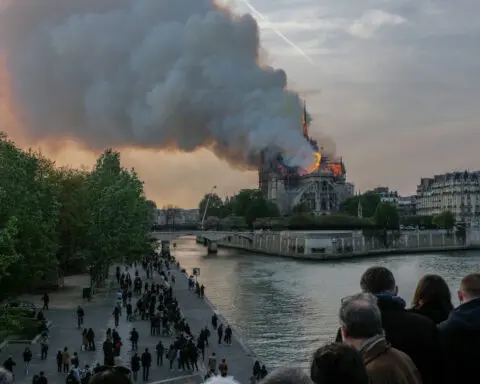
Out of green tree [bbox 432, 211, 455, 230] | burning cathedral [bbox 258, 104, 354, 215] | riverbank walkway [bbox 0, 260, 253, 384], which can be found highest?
burning cathedral [bbox 258, 104, 354, 215]

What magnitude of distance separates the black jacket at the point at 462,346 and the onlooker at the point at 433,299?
0.57 meters

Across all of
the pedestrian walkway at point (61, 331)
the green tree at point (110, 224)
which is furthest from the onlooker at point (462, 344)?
the green tree at point (110, 224)

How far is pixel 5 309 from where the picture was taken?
2042cm

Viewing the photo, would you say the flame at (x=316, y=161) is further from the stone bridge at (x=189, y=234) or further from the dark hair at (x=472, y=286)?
the dark hair at (x=472, y=286)

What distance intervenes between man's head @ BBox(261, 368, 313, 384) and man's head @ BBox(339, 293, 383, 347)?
926mm

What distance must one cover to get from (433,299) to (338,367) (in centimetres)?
226

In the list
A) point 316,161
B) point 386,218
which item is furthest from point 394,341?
point 316,161

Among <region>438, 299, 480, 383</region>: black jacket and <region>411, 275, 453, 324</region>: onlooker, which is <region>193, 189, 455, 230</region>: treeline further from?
<region>438, 299, 480, 383</region>: black jacket

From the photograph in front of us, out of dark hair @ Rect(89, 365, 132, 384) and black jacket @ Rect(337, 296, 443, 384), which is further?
black jacket @ Rect(337, 296, 443, 384)

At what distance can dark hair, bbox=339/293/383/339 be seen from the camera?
3.78 m

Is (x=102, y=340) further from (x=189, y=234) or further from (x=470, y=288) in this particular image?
(x=189, y=234)

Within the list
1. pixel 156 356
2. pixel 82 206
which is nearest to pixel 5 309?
pixel 156 356

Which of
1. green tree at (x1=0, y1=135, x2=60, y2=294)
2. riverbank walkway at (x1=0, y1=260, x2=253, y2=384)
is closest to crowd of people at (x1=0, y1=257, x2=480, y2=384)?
riverbank walkway at (x1=0, y1=260, x2=253, y2=384)

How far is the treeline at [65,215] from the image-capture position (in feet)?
80.3
